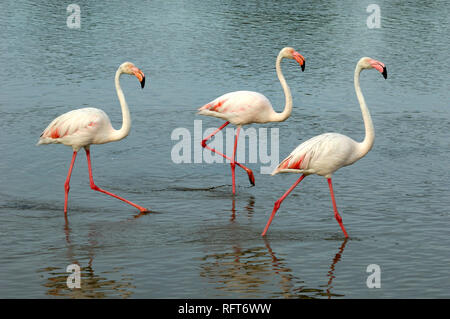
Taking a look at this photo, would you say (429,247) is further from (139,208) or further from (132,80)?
(132,80)

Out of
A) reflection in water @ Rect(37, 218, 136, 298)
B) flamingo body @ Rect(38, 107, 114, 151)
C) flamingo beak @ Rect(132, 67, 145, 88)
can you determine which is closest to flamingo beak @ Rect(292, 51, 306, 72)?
flamingo beak @ Rect(132, 67, 145, 88)

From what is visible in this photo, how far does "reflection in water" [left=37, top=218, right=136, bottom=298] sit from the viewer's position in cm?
842

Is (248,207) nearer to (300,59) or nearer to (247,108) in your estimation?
(247,108)

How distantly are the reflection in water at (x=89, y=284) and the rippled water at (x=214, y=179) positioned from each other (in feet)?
0.08

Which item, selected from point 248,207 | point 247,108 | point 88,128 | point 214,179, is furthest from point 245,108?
point 88,128

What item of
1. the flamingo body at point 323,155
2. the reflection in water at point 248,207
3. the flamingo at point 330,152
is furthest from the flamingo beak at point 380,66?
the reflection in water at point 248,207

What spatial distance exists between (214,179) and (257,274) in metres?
4.24

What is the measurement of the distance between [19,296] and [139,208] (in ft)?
10.3

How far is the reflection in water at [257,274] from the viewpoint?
28.1 ft

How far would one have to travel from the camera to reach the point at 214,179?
43.2 ft

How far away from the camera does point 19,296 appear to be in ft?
27.3

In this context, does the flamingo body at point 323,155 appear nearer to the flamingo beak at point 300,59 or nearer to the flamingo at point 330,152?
the flamingo at point 330,152
